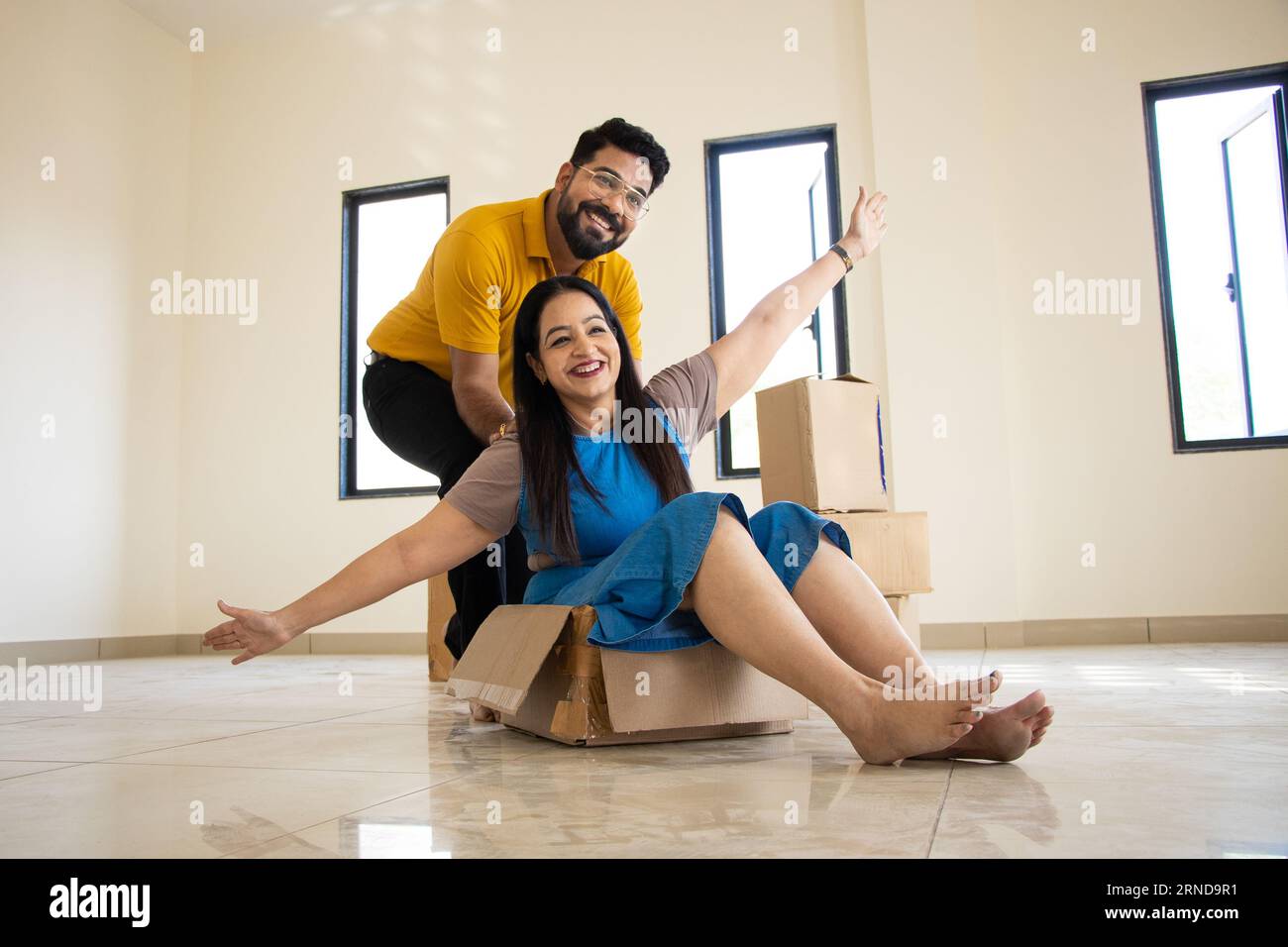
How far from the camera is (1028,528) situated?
4438mm

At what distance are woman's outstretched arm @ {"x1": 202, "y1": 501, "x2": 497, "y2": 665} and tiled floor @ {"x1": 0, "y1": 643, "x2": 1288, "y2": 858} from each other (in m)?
0.20

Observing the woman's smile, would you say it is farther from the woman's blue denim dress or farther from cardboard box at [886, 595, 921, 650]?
cardboard box at [886, 595, 921, 650]

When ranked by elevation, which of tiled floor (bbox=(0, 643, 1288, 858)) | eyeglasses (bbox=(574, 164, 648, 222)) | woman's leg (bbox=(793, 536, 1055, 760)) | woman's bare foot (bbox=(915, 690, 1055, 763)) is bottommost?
tiled floor (bbox=(0, 643, 1288, 858))

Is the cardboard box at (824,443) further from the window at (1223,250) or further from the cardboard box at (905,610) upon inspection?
the window at (1223,250)

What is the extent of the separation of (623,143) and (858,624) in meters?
1.29

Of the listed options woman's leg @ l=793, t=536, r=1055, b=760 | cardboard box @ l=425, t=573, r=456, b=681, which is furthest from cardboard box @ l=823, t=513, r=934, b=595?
woman's leg @ l=793, t=536, r=1055, b=760

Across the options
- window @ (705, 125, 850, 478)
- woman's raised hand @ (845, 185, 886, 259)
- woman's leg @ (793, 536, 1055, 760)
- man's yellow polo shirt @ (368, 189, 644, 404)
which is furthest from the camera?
window @ (705, 125, 850, 478)

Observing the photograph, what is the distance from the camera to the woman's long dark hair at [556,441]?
66.5 inches

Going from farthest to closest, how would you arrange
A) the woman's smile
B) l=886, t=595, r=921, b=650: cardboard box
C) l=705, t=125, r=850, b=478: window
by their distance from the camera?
1. l=705, t=125, r=850, b=478: window
2. l=886, t=595, r=921, b=650: cardboard box
3. the woman's smile

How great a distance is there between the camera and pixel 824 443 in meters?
3.04

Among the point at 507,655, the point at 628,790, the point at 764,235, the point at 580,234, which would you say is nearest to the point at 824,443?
the point at 580,234

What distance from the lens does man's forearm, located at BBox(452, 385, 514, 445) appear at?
Result: 7.19ft

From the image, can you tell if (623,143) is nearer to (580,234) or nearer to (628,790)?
(580,234)
